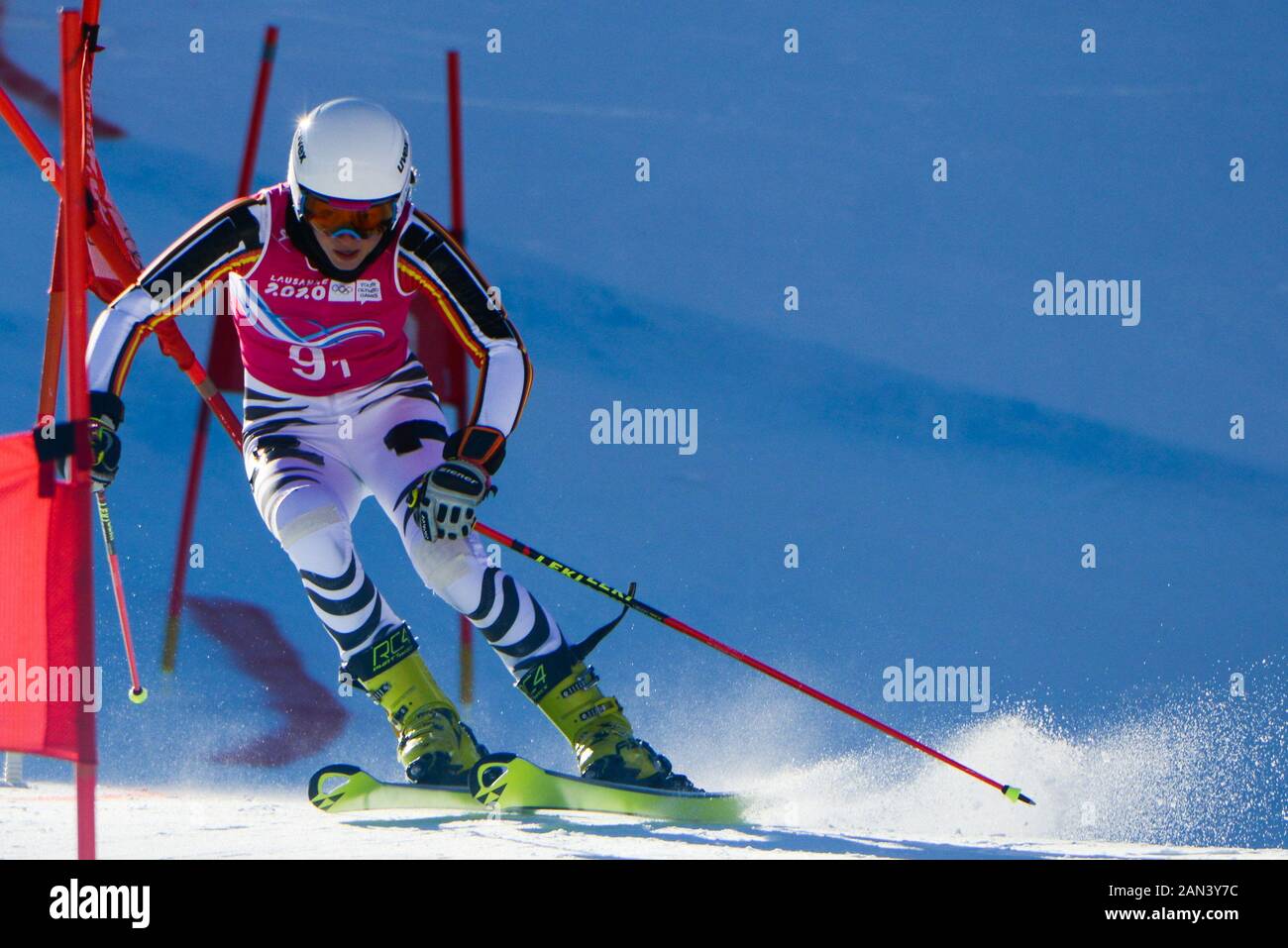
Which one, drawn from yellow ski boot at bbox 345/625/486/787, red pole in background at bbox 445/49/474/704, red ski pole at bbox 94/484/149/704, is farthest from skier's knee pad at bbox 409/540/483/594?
red pole in background at bbox 445/49/474/704

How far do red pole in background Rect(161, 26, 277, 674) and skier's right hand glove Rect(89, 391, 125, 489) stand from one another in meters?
2.11

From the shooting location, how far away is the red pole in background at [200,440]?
5.75 meters

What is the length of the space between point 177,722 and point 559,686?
2479 millimetres

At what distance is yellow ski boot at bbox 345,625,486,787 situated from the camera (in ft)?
13.4

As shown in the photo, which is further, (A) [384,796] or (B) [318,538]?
(A) [384,796]

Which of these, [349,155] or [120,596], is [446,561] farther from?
[349,155]

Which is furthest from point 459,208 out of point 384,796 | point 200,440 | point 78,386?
point 78,386

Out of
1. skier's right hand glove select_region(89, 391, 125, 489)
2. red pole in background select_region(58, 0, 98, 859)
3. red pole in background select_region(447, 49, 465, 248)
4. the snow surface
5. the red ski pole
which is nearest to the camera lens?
red pole in background select_region(58, 0, 98, 859)

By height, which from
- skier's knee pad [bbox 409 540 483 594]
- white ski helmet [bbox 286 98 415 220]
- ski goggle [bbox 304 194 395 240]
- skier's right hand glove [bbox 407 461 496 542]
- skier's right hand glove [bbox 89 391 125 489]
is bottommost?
skier's knee pad [bbox 409 540 483 594]

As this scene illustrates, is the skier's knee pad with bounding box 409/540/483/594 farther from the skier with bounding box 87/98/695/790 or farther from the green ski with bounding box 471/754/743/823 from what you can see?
the green ski with bounding box 471/754/743/823

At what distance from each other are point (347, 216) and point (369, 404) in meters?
0.58

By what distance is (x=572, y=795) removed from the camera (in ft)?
13.0

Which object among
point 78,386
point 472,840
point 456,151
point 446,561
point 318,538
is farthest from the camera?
point 456,151
